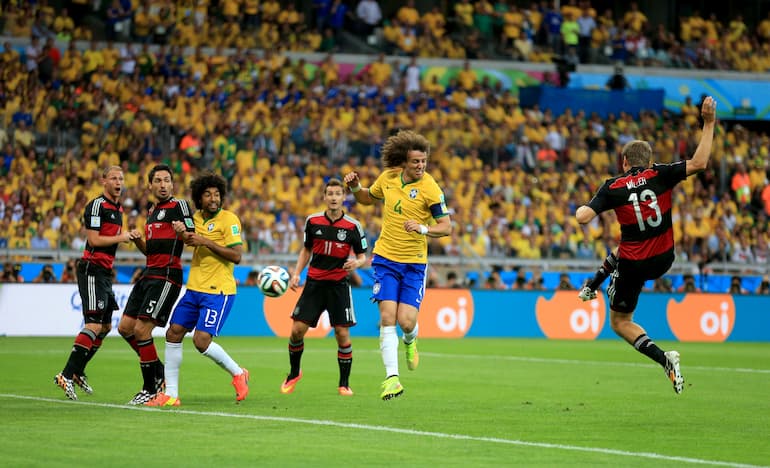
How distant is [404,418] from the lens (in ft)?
37.1

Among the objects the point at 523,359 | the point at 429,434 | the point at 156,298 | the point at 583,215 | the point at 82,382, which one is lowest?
the point at 429,434

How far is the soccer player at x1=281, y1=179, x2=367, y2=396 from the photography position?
46.9 ft

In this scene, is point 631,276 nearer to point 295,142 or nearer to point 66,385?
point 66,385

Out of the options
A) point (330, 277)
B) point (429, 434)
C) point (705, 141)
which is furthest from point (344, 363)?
point (705, 141)

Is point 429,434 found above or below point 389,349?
below

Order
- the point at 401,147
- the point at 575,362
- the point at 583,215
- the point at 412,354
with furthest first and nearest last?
the point at 575,362
the point at 412,354
the point at 401,147
the point at 583,215

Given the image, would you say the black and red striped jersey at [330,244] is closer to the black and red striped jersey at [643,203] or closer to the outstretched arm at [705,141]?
the black and red striped jersey at [643,203]

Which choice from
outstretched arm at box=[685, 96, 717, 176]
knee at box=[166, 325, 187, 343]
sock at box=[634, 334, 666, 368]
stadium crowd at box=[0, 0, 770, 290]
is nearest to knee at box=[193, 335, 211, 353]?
knee at box=[166, 325, 187, 343]

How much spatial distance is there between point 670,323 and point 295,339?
55.0 feet

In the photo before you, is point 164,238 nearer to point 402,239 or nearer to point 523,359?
point 402,239

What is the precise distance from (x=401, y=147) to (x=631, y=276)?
8.79 ft

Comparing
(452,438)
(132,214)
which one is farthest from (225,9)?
(452,438)

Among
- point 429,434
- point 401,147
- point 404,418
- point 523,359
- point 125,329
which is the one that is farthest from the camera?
point 523,359

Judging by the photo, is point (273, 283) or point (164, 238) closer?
point (164, 238)
